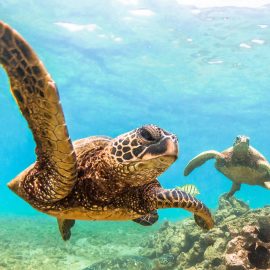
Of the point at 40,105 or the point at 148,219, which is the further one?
the point at 148,219

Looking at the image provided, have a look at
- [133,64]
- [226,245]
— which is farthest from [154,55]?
[226,245]

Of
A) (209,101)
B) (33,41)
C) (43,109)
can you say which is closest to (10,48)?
(43,109)

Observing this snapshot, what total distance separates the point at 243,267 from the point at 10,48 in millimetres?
4159

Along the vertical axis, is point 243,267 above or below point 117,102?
above

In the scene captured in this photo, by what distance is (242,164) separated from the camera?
389 inches

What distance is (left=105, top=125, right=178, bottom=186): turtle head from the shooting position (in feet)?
9.55

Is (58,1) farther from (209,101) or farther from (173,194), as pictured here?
(209,101)

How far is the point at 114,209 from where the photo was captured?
3934mm

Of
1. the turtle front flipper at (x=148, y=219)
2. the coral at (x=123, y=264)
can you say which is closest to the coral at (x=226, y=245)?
the coral at (x=123, y=264)

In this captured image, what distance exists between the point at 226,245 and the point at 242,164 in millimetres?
4038

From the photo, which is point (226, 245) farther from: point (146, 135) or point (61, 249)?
point (61, 249)

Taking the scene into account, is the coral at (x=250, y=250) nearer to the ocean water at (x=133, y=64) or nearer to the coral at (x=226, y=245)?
the coral at (x=226, y=245)

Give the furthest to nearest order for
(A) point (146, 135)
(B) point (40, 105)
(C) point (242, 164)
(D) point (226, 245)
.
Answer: (C) point (242, 164), (D) point (226, 245), (A) point (146, 135), (B) point (40, 105)

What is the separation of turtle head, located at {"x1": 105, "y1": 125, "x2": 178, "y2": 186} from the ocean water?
6629 mm
